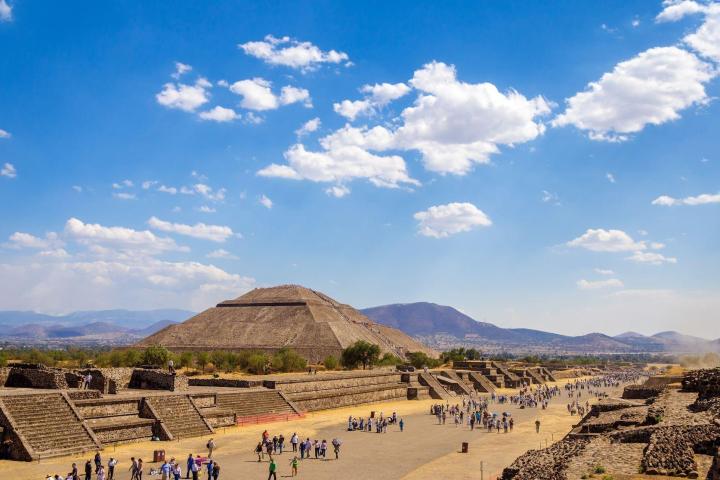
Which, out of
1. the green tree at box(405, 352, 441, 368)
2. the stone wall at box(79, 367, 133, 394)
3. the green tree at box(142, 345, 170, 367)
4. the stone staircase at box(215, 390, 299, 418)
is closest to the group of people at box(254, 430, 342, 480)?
the stone staircase at box(215, 390, 299, 418)

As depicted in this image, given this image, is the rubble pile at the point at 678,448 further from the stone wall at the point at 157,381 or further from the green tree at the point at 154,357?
the green tree at the point at 154,357

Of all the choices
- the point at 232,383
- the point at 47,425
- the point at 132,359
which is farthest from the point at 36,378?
the point at 132,359

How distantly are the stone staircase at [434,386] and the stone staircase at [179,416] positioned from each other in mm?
31979

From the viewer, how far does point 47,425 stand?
2653 cm

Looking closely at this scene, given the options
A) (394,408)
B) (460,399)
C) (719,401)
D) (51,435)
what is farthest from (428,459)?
(460,399)

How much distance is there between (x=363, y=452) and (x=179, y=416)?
33.2ft

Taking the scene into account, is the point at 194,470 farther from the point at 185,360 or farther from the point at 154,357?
the point at 185,360

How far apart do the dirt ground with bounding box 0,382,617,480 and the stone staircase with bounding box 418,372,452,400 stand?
1717 cm

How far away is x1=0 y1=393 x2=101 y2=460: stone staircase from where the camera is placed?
982 inches

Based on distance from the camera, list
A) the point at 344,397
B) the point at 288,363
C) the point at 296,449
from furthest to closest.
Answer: the point at 288,363 → the point at 344,397 → the point at 296,449

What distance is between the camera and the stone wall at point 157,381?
36750 millimetres

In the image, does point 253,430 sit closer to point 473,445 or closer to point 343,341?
point 473,445

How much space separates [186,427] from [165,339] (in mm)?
83213

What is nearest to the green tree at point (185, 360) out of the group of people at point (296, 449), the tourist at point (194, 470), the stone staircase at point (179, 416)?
the stone staircase at point (179, 416)
